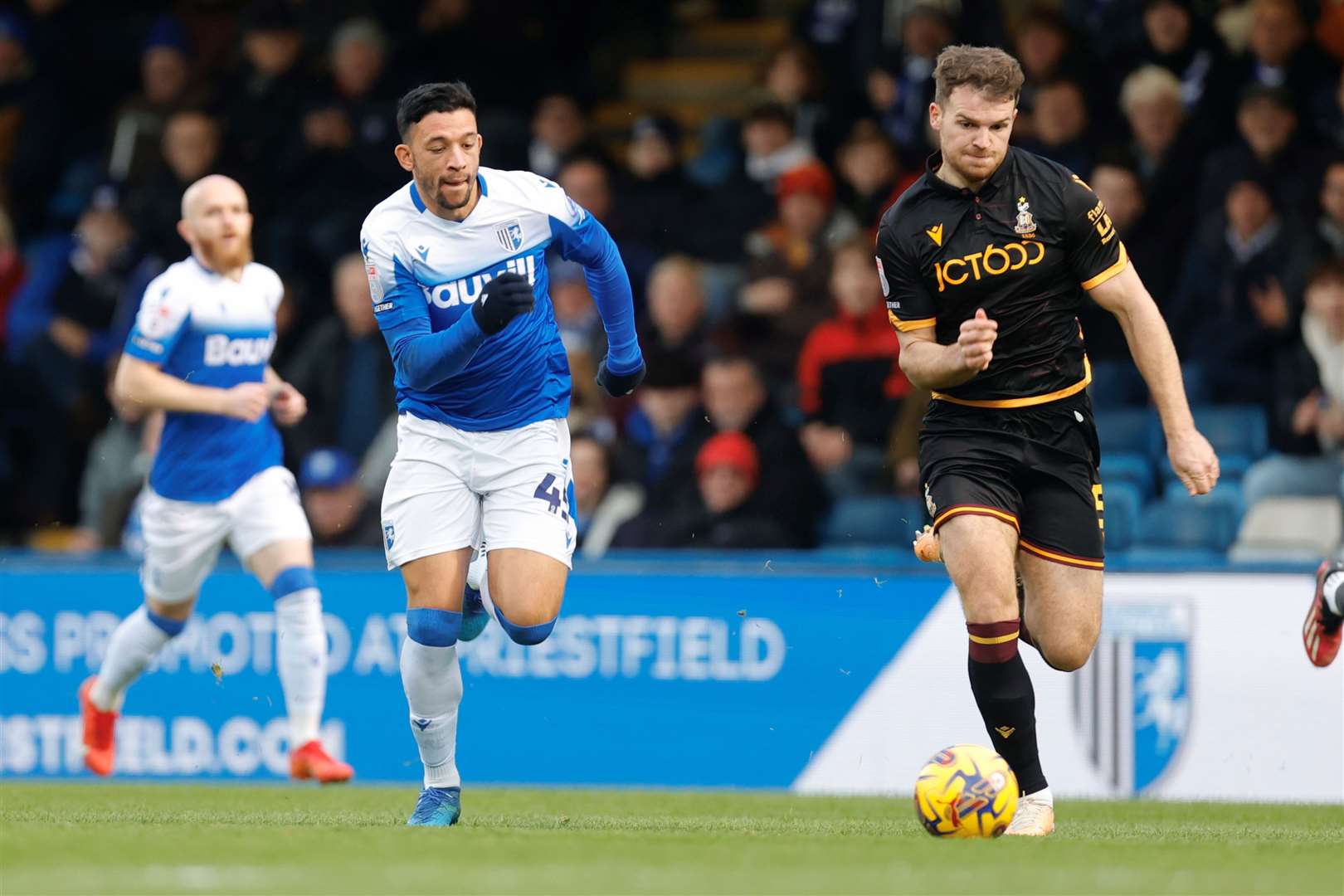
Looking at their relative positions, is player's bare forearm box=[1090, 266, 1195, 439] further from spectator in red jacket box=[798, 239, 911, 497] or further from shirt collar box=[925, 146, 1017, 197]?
spectator in red jacket box=[798, 239, 911, 497]

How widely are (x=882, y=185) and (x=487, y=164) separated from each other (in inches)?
101

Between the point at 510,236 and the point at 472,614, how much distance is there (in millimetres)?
1391

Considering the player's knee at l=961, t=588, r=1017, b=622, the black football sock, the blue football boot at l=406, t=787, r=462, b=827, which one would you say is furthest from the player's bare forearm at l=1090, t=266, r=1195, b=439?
the blue football boot at l=406, t=787, r=462, b=827

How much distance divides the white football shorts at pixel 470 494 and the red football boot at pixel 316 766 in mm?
2136

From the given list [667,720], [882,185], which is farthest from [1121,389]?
[667,720]

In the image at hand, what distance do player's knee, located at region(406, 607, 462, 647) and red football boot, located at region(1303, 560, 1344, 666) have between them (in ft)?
10.6

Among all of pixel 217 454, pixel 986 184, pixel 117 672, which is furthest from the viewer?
pixel 117 672

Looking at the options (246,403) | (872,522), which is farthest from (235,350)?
(872,522)

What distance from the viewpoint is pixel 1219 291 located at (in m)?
11.6

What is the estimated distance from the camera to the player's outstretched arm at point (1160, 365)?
6836mm

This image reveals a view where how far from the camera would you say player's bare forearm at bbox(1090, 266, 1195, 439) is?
7.00 m

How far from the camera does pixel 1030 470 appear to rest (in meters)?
7.18

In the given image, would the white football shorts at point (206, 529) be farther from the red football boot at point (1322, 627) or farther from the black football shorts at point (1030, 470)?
the red football boot at point (1322, 627)

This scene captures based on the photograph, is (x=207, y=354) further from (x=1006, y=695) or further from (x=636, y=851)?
(x=1006, y=695)
